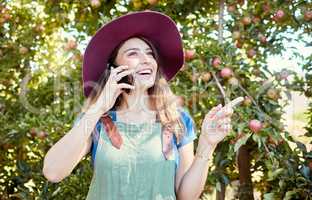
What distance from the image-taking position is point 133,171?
1.40 m

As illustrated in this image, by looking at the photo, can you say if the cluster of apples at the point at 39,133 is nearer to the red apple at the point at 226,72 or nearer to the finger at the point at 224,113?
the red apple at the point at 226,72

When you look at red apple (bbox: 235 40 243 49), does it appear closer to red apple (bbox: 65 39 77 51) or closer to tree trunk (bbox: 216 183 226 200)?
tree trunk (bbox: 216 183 226 200)

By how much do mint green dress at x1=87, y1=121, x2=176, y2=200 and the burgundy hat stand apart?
0.29m

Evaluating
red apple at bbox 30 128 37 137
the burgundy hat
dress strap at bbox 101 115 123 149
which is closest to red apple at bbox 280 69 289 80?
the burgundy hat

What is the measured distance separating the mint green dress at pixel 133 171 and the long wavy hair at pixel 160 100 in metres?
0.09

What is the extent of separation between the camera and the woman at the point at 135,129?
1.36 metres

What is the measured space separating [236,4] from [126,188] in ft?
5.29

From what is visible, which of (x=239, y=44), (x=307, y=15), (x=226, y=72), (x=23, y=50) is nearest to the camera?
(x=226, y=72)

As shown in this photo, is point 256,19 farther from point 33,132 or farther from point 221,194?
point 33,132

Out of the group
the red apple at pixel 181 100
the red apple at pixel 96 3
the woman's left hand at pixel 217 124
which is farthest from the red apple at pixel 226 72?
the woman's left hand at pixel 217 124

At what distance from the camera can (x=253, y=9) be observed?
273cm

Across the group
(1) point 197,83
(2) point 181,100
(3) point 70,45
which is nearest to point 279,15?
(1) point 197,83

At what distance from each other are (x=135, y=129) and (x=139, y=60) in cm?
21

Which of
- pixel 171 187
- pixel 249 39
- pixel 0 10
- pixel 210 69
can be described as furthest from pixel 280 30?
pixel 0 10
